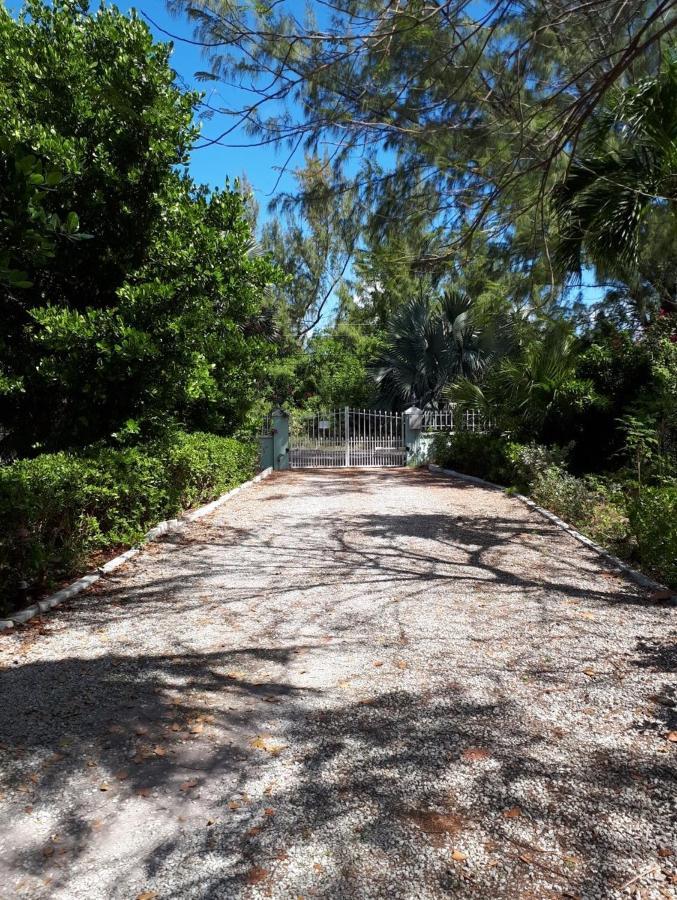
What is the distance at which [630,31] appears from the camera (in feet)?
24.5

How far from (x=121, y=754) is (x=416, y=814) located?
137 cm

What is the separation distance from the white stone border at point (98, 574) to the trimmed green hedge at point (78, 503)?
146 millimetres

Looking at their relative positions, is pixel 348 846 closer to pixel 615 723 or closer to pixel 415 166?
pixel 615 723

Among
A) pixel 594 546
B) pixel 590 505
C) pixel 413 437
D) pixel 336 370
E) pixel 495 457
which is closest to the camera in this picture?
pixel 594 546

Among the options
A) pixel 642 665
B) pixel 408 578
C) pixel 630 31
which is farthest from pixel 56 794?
pixel 630 31

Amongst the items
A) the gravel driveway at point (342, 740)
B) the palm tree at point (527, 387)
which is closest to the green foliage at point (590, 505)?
the gravel driveway at point (342, 740)

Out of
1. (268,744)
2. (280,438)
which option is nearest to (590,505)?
(268,744)

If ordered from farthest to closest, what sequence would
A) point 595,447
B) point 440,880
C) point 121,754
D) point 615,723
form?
point 595,447 < point 615,723 < point 121,754 < point 440,880

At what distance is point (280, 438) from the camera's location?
2095 centimetres

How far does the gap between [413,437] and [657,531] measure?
15.3 meters

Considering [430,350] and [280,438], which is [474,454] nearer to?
[280,438]

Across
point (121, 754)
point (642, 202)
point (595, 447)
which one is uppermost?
point (642, 202)

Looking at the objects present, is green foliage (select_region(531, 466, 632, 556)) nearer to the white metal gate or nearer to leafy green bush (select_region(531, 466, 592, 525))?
leafy green bush (select_region(531, 466, 592, 525))

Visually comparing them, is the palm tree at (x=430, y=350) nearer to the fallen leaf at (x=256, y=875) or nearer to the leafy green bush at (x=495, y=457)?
the leafy green bush at (x=495, y=457)
